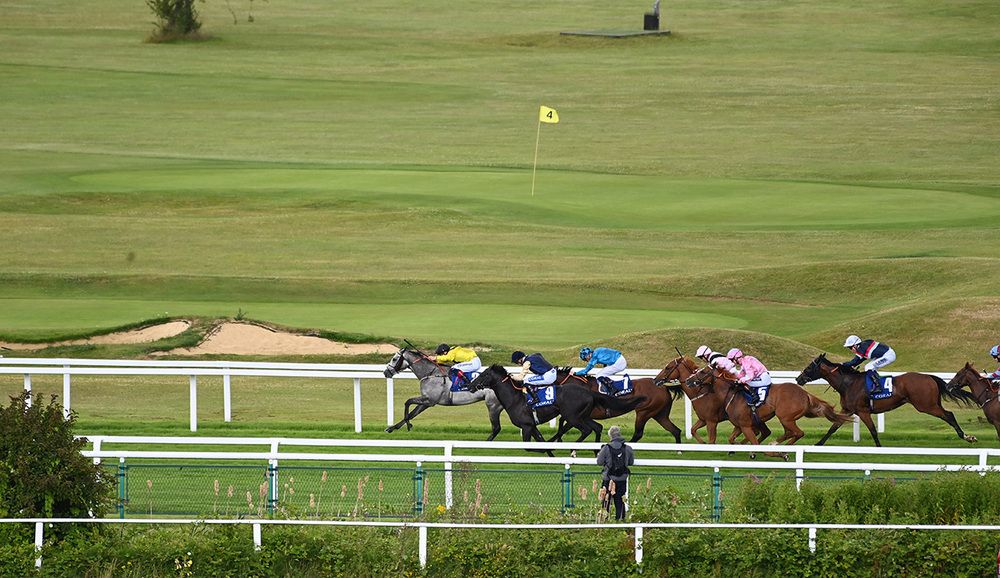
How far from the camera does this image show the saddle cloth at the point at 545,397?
63.5 ft

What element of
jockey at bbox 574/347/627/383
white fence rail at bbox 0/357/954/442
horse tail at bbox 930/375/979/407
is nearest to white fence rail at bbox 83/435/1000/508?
horse tail at bbox 930/375/979/407

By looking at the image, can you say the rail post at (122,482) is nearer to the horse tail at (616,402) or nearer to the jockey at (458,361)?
the jockey at (458,361)

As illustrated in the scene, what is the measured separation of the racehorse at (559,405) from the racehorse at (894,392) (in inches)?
94.8

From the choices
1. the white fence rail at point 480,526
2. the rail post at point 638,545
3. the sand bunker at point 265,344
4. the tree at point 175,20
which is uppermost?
the tree at point 175,20

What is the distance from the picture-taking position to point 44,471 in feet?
47.3

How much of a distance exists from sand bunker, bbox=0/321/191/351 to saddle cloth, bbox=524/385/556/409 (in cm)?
845

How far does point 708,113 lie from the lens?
65875mm

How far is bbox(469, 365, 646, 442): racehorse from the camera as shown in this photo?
19312 millimetres

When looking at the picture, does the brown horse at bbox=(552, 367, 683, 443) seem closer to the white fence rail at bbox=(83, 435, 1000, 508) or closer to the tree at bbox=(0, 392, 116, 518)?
the white fence rail at bbox=(83, 435, 1000, 508)

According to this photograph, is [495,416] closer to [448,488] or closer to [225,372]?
[225,372]

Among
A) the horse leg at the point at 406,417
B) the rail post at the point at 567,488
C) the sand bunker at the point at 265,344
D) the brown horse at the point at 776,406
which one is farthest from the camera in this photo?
the sand bunker at the point at 265,344

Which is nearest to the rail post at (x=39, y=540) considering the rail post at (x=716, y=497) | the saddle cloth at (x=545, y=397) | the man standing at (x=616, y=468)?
the man standing at (x=616, y=468)

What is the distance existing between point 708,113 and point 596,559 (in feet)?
175

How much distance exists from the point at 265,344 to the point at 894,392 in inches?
396
